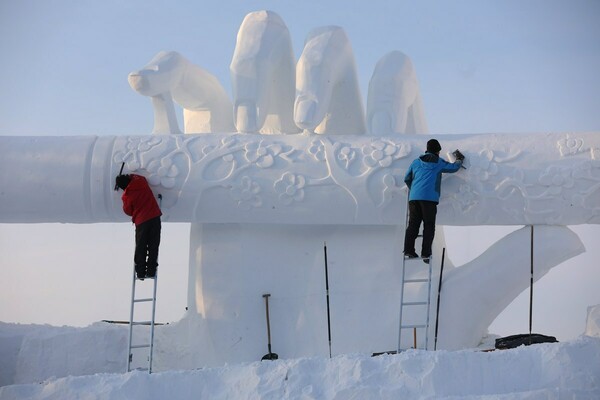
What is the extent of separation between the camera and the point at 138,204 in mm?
7770

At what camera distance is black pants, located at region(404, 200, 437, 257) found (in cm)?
764

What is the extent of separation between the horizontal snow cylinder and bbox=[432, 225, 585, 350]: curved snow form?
27cm

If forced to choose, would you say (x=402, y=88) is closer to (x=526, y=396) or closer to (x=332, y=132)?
(x=332, y=132)

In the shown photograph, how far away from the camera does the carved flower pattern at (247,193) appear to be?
816cm

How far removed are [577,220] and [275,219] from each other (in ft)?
8.80

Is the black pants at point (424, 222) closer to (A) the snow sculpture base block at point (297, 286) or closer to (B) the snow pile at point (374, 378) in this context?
(A) the snow sculpture base block at point (297, 286)

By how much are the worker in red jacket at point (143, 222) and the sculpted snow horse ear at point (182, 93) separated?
127 centimetres

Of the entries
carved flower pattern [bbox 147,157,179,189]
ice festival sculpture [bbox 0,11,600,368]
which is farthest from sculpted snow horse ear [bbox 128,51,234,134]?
carved flower pattern [bbox 147,157,179,189]

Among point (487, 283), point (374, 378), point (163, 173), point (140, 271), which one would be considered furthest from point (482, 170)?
point (140, 271)

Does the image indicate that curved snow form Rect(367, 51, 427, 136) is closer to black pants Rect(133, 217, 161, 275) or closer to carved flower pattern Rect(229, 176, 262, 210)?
carved flower pattern Rect(229, 176, 262, 210)

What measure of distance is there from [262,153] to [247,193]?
0.39 meters

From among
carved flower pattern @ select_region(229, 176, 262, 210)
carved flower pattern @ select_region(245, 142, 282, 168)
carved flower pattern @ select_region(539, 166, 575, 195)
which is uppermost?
carved flower pattern @ select_region(245, 142, 282, 168)

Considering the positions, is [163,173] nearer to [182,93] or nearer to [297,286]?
[182,93]

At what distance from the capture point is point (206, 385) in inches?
249
